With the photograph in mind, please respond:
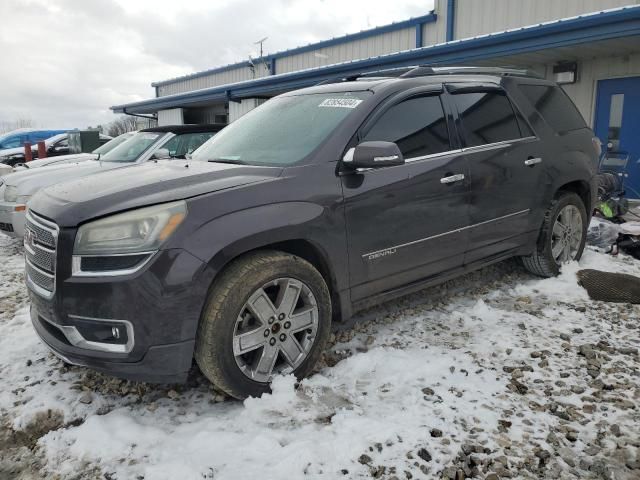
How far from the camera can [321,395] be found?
2.90 metres

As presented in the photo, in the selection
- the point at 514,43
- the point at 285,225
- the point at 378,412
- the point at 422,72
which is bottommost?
the point at 378,412

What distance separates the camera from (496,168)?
13.5ft

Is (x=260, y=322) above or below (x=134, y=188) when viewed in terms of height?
below

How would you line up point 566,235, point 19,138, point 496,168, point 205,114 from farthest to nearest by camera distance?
point 205,114 → point 19,138 → point 566,235 → point 496,168

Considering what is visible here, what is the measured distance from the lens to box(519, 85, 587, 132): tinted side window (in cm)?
474

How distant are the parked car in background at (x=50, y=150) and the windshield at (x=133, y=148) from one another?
11172mm

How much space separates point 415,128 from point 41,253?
2585 millimetres

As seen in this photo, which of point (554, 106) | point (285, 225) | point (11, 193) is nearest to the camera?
point (285, 225)

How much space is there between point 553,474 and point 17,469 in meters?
2.51

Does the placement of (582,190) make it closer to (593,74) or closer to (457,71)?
(457,71)

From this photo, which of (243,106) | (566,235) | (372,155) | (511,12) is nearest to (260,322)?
(372,155)

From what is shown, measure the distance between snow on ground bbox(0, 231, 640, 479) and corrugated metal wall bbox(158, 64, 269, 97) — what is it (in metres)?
19.1

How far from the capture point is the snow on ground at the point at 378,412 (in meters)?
2.33

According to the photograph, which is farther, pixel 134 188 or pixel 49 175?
pixel 49 175
